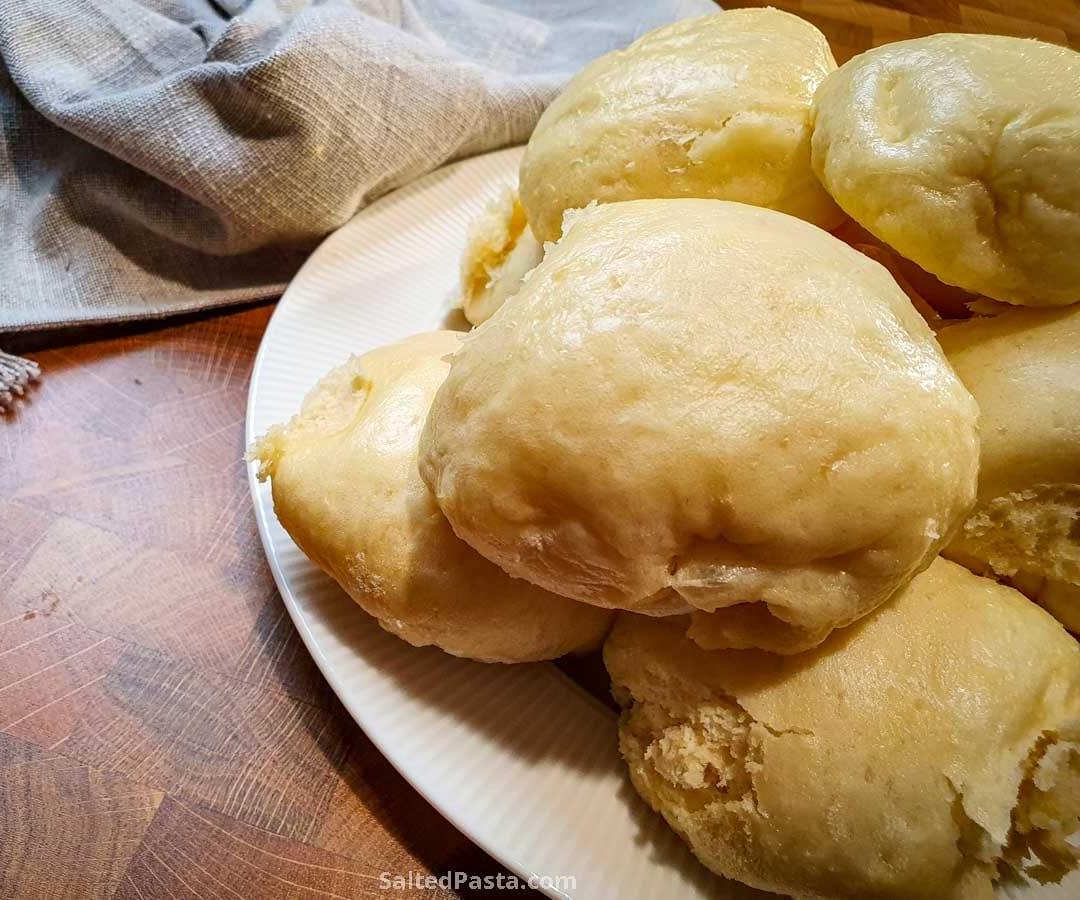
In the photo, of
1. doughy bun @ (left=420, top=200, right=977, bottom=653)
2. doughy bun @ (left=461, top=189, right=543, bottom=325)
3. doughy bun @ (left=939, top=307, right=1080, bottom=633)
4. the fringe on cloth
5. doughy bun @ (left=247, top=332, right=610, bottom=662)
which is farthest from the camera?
the fringe on cloth

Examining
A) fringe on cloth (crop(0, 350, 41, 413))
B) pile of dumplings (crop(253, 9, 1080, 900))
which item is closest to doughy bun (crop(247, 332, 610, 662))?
pile of dumplings (crop(253, 9, 1080, 900))

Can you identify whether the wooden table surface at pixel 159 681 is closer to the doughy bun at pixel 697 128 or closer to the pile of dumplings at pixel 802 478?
the pile of dumplings at pixel 802 478

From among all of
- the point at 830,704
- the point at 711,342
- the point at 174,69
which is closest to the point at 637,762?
the point at 830,704

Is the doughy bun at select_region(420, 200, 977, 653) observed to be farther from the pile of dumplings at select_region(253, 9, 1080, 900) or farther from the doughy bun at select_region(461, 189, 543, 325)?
the doughy bun at select_region(461, 189, 543, 325)

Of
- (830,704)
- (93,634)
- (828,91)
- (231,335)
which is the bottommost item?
(93,634)

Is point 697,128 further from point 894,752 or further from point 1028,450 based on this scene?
point 894,752

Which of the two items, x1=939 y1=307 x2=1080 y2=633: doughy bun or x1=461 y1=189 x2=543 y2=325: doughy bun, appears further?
x1=461 y1=189 x2=543 y2=325: doughy bun

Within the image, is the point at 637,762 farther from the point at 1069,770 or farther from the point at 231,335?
the point at 231,335
